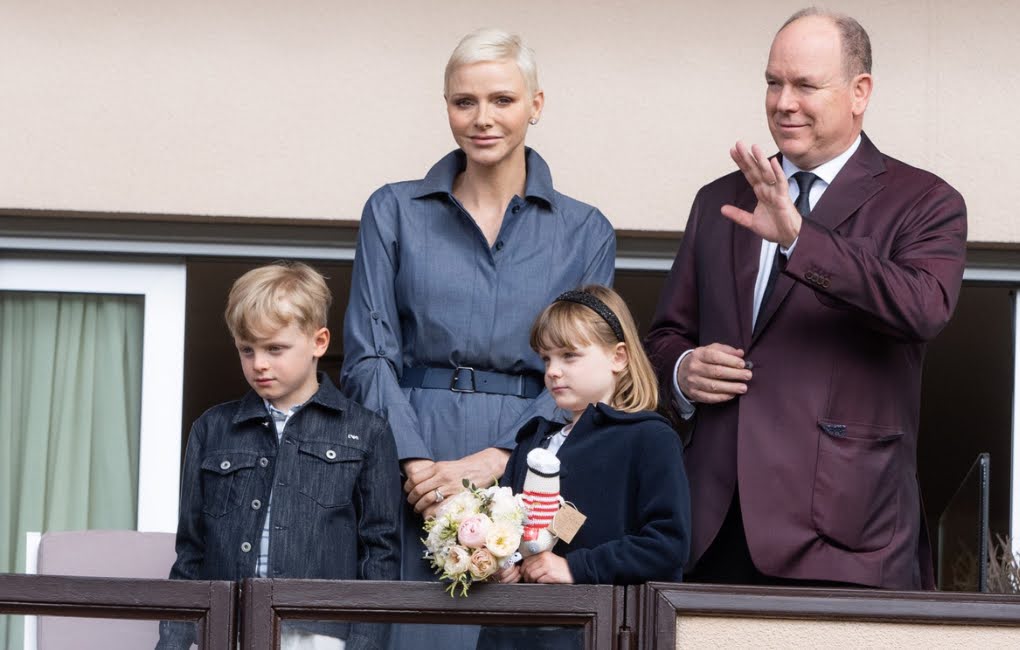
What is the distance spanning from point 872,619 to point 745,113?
234cm

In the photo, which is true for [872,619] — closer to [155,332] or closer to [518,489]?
[518,489]

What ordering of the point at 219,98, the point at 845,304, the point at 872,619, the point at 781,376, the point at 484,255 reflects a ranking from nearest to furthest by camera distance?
the point at 872,619, the point at 845,304, the point at 781,376, the point at 484,255, the point at 219,98

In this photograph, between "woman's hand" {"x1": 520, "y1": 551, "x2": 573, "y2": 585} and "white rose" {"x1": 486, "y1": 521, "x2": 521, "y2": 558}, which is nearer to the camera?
"white rose" {"x1": 486, "y1": 521, "x2": 521, "y2": 558}

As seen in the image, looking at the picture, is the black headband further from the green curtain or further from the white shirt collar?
the green curtain

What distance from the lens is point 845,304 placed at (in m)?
3.71

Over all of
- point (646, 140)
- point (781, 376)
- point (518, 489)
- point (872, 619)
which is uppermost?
point (646, 140)

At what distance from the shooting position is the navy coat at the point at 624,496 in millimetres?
3457

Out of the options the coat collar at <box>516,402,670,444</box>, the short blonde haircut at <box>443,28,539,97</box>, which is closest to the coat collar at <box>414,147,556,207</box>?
the short blonde haircut at <box>443,28,539,97</box>

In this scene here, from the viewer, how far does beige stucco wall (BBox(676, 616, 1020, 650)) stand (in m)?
3.42

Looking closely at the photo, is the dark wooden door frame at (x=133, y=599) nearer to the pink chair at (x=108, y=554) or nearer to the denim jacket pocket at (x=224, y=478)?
the denim jacket pocket at (x=224, y=478)

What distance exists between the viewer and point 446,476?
398cm

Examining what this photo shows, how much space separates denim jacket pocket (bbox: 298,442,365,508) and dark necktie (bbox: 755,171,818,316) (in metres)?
0.91

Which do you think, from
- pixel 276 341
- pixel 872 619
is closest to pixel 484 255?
pixel 276 341

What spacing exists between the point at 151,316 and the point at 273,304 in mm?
1646
